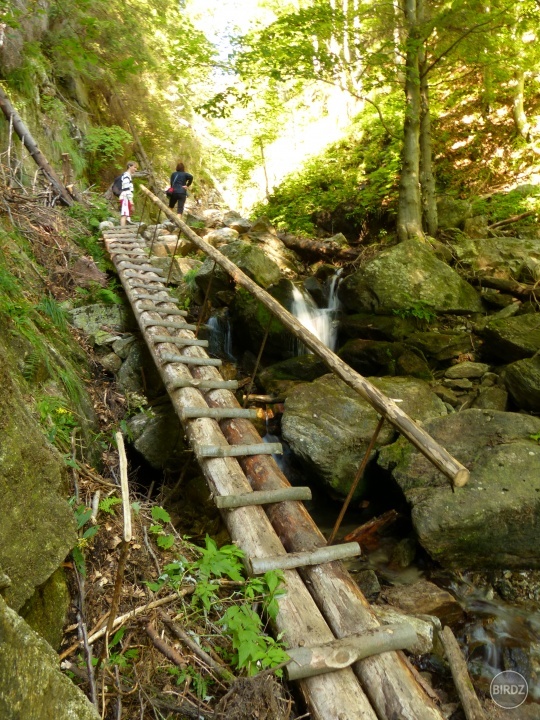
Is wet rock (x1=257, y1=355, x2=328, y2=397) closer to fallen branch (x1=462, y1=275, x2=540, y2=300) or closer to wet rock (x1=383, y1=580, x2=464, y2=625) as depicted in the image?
wet rock (x1=383, y1=580, x2=464, y2=625)

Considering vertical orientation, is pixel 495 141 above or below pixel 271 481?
above

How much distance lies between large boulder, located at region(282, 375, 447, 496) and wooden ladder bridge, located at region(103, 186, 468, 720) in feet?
3.86

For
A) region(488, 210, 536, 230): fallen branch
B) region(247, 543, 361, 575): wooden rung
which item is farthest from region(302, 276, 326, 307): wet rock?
region(247, 543, 361, 575): wooden rung

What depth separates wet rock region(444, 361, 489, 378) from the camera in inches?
268

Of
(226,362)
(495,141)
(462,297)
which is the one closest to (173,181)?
(226,362)

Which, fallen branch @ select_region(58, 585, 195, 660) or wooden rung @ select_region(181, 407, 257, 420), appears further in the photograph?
wooden rung @ select_region(181, 407, 257, 420)

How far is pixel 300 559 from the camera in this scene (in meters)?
2.75

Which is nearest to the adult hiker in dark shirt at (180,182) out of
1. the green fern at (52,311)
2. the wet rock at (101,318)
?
the wet rock at (101,318)

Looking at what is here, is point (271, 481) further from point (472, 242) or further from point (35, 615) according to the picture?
point (472, 242)

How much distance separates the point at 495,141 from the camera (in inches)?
484

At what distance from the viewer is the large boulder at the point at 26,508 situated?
5.85 feet

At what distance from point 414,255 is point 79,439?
21.4 feet

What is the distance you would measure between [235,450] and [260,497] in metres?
0.56

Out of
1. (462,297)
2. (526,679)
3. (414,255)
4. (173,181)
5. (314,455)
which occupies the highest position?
(173,181)
